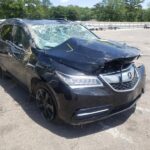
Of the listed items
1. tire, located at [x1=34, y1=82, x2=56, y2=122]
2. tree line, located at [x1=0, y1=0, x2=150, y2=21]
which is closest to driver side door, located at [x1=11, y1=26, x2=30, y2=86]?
tire, located at [x1=34, y1=82, x2=56, y2=122]

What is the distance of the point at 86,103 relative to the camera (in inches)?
164

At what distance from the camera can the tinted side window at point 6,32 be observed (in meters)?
6.56

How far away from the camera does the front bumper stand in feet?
13.5

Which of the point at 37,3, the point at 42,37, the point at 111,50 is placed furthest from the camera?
the point at 37,3

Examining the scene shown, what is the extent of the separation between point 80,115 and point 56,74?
2.38 ft

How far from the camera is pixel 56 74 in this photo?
4.38m

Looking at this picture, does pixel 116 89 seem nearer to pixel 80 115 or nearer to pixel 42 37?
pixel 80 115

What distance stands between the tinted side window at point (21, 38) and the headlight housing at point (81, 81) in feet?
5.13

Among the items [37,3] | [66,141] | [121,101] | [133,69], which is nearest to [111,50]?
[133,69]

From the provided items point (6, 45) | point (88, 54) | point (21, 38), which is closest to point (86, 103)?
point (88, 54)

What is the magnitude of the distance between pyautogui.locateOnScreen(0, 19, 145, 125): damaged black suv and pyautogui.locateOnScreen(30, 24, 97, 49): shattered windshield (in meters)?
0.02

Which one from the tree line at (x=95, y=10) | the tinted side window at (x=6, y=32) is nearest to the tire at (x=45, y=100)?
the tinted side window at (x=6, y=32)

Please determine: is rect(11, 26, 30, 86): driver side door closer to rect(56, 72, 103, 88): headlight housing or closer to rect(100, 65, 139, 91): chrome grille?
rect(56, 72, 103, 88): headlight housing

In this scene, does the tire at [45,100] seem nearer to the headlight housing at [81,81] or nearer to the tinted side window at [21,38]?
the headlight housing at [81,81]
